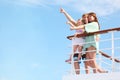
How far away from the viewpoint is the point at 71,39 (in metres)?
8.93

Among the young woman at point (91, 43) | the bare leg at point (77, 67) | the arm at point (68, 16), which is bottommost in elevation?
the bare leg at point (77, 67)

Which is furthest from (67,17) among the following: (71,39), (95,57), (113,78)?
(113,78)

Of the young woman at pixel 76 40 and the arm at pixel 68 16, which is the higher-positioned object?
the arm at pixel 68 16

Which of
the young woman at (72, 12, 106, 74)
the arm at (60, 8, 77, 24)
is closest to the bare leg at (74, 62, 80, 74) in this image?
the young woman at (72, 12, 106, 74)

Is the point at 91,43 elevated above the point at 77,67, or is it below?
above

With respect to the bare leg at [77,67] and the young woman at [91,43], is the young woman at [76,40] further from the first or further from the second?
Answer: the young woman at [91,43]

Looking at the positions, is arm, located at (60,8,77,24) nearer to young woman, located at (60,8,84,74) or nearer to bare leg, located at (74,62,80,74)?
young woman, located at (60,8,84,74)

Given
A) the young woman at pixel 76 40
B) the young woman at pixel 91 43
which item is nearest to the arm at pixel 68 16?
the young woman at pixel 76 40

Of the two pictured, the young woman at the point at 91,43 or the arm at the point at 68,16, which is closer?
the young woman at the point at 91,43

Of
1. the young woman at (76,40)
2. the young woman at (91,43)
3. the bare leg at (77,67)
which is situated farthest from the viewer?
the young woman at (76,40)

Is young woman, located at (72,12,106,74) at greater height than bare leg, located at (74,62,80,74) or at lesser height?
greater

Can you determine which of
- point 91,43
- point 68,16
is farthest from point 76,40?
point 68,16

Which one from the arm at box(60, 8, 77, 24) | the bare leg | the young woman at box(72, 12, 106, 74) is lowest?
the bare leg

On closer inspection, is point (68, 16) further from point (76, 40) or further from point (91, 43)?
point (91, 43)
